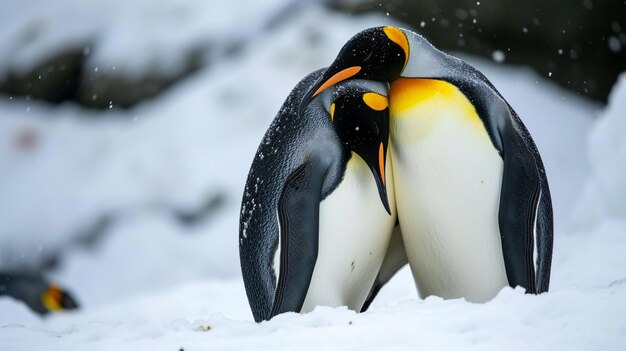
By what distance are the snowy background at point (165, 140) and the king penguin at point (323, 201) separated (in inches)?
55.8

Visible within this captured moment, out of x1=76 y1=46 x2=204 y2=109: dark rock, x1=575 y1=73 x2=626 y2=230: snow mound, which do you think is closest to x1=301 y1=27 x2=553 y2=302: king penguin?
x1=575 y1=73 x2=626 y2=230: snow mound

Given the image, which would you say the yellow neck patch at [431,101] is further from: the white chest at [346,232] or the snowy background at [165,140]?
the snowy background at [165,140]

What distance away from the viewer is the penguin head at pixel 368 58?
1.45 meters

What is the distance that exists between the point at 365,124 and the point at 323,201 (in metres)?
0.17

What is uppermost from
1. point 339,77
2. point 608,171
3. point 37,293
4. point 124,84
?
point 339,77

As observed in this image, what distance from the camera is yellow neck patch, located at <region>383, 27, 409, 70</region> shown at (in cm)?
149

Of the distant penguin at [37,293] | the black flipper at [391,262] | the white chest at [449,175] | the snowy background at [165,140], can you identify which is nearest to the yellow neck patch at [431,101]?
the white chest at [449,175]

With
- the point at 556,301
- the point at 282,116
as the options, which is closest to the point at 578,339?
the point at 556,301

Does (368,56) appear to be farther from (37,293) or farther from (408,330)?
(37,293)

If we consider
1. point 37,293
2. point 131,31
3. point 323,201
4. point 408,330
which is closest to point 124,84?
point 131,31

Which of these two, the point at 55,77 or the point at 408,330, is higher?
the point at 408,330

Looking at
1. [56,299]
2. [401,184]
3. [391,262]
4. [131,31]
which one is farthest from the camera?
[131,31]

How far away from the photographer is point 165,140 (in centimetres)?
548

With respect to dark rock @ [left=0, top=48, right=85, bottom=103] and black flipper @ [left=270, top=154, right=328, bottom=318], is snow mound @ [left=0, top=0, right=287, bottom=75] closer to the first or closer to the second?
dark rock @ [left=0, top=48, right=85, bottom=103]
